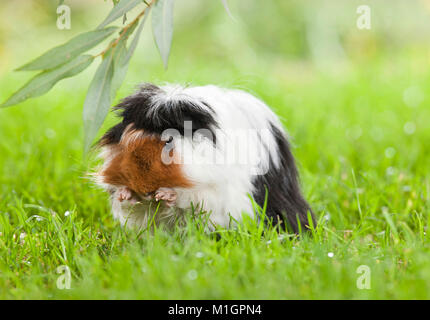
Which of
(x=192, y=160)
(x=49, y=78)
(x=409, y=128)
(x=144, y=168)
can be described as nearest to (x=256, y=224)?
(x=192, y=160)

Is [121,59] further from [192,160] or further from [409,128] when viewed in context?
[409,128]

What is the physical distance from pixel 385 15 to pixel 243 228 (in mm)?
7334

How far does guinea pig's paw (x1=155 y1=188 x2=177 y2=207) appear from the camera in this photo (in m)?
2.04

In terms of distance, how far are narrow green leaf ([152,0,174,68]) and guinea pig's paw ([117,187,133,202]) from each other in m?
0.65

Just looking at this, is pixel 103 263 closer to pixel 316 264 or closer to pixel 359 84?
pixel 316 264

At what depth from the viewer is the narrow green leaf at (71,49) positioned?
177 centimetres

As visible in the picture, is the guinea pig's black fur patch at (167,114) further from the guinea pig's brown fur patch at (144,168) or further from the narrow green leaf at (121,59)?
the narrow green leaf at (121,59)

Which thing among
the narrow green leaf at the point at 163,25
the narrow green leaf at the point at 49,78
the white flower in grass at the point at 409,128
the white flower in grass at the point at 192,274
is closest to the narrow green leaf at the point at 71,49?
the narrow green leaf at the point at 49,78

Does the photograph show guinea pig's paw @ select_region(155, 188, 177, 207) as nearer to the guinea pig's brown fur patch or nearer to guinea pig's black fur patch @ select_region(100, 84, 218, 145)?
the guinea pig's brown fur patch

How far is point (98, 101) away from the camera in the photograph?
1.79 m

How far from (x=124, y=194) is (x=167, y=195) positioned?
18 cm

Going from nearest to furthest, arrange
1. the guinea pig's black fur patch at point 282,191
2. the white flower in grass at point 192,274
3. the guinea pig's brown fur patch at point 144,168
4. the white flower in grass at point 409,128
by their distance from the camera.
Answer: the white flower in grass at point 192,274, the guinea pig's brown fur patch at point 144,168, the guinea pig's black fur patch at point 282,191, the white flower in grass at point 409,128

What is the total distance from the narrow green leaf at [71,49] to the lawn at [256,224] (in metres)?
0.70

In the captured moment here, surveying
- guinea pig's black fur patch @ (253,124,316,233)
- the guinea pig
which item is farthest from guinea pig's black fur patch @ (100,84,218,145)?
guinea pig's black fur patch @ (253,124,316,233)
